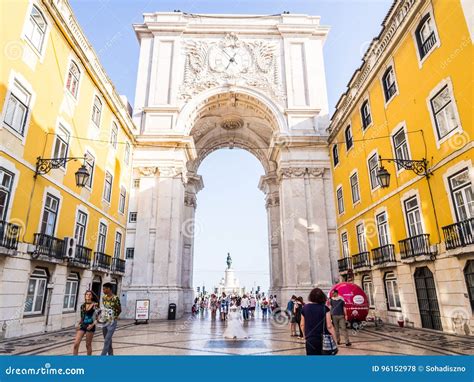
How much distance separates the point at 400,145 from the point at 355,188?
209 inches

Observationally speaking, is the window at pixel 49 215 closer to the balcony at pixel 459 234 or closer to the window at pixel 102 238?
the window at pixel 102 238

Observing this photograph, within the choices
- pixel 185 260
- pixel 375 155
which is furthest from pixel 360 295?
pixel 185 260

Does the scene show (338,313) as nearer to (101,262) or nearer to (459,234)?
(459,234)

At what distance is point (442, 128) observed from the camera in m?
10.6

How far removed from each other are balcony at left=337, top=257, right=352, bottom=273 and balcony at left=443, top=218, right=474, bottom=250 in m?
8.29

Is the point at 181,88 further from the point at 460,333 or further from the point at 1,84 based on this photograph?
the point at 460,333

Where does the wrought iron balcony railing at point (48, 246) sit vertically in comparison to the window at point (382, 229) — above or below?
below

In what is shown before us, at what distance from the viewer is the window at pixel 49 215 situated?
11594mm

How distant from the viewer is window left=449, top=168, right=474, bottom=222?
943 centimetres

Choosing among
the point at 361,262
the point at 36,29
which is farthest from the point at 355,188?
the point at 36,29

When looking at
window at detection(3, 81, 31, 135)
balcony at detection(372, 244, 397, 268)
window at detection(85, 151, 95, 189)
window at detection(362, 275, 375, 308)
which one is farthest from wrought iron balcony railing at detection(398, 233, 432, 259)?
window at detection(85, 151, 95, 189)

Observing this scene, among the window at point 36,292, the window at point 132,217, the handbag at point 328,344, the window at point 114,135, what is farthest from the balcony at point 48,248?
the handbag at point 328,344

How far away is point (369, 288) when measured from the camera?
16094 millimetres

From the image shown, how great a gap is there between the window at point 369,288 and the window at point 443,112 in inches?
334
